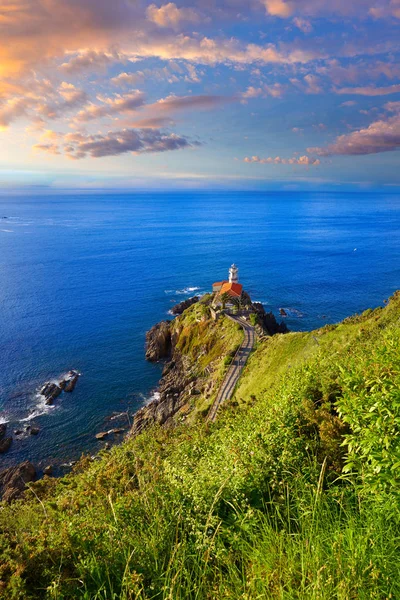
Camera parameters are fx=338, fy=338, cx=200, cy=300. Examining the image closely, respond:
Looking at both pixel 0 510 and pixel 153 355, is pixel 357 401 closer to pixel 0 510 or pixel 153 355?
pixel 0 510

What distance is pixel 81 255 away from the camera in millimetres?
149625

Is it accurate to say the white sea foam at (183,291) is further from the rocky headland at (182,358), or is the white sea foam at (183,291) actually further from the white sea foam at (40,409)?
the white sea foam at (40,409)

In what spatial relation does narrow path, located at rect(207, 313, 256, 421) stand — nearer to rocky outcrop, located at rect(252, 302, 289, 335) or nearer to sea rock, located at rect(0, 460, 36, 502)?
rocky outcrop, located at rect(252, 302, 289, 335)

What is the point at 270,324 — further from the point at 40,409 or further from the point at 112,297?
the point at 112,297

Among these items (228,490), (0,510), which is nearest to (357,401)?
(228,490)

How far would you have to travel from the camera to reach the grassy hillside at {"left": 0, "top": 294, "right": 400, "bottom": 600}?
5.01 metres

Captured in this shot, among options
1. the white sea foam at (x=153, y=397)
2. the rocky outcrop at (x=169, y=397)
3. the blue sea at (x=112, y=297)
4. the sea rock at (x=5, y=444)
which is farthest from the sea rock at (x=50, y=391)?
the white sea foam at (x=153, y=397)

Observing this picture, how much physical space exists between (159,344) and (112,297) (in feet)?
116

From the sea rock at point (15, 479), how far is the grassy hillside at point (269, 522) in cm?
3043

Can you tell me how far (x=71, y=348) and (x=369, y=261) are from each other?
121 meters

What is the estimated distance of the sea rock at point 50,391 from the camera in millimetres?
55350

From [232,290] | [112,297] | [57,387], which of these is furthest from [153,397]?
[112,297]

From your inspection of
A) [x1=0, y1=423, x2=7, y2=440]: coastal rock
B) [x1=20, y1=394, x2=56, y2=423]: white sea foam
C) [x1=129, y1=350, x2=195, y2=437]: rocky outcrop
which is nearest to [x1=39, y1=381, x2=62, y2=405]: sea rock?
[x1=20, y1=394, x2=56, y2=423]: white sea foam

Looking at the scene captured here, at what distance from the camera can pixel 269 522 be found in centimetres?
696
